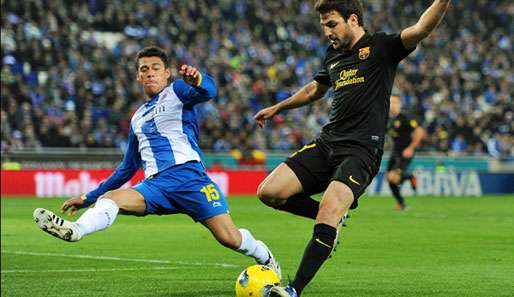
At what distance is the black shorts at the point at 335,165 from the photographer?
8.45m

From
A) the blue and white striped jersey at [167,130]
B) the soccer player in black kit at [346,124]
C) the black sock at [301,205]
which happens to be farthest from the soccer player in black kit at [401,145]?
the soccer player in black kit at [346,124]

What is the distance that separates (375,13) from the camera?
144 ft

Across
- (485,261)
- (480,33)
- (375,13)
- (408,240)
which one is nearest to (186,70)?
(485,261)

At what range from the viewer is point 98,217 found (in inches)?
338

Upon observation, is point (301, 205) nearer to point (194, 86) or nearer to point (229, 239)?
point (229, 239)

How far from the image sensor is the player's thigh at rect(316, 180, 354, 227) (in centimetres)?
823

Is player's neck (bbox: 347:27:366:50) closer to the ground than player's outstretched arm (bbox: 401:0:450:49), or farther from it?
closer to the ground

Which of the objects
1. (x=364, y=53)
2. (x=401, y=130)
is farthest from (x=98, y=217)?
(x=401, y=130)

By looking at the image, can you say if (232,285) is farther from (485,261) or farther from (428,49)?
(428,49)

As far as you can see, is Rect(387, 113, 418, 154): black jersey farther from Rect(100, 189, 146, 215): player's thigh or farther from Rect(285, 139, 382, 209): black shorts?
Rect(100, 189, 146, 215): player's thigh

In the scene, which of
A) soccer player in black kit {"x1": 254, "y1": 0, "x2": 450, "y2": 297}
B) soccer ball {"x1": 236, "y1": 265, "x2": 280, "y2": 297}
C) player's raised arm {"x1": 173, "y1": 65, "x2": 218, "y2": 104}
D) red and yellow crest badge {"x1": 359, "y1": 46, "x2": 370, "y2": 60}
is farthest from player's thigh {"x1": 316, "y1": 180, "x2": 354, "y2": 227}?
player's raised arm {"x1": 173, "y1": 65, "x2": 218, "y2": 104}

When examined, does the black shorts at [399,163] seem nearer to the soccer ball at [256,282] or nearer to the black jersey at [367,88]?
the black jersey at [367,88]

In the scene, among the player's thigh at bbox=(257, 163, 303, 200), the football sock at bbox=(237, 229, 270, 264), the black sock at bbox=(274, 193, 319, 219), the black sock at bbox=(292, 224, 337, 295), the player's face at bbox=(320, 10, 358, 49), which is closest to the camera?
the black sock at bbox=(292, 224, 337, 295)

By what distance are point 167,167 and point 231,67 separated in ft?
90.1
